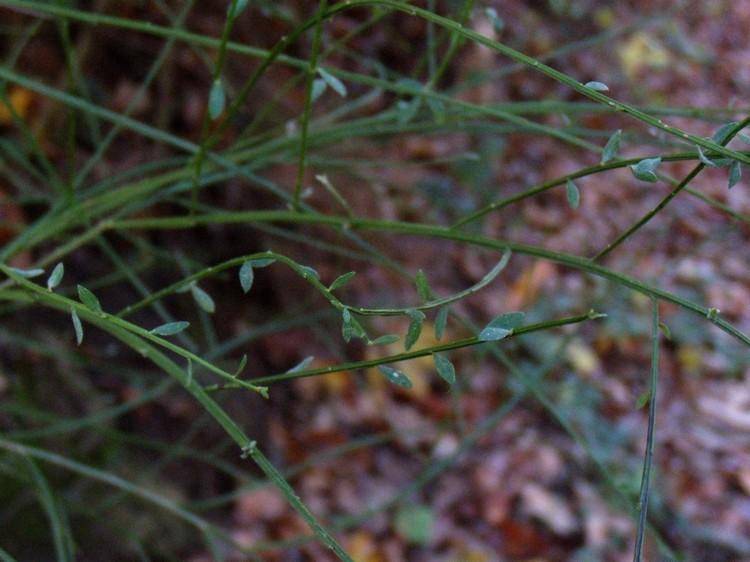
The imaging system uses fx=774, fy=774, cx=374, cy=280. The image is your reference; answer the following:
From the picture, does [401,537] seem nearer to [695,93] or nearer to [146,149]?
[146,149]

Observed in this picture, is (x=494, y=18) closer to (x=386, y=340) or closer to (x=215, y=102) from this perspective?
(x=215, y=102)

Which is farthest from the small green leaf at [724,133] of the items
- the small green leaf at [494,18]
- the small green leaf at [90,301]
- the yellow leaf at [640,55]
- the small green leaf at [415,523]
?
the yellow leaf at [640,55]

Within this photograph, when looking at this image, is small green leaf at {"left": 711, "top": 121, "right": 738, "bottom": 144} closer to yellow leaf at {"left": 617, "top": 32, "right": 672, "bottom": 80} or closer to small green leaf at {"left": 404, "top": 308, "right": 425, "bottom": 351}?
small green leaf at {"left": 404, "top": 308, "right": 425, "bottom": 351}

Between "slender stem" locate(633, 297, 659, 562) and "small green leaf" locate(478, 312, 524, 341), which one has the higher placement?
"small green leaf" locate(478, 312, 524, 341)

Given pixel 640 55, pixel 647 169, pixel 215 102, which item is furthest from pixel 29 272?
pixel 640 55

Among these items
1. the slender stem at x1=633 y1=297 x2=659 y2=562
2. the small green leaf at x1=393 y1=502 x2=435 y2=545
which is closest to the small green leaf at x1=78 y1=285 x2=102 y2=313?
the slender stem at x1=633 y1=297 x2=659 y2=562

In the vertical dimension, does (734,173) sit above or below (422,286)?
above

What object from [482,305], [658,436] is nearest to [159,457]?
[482,305]
